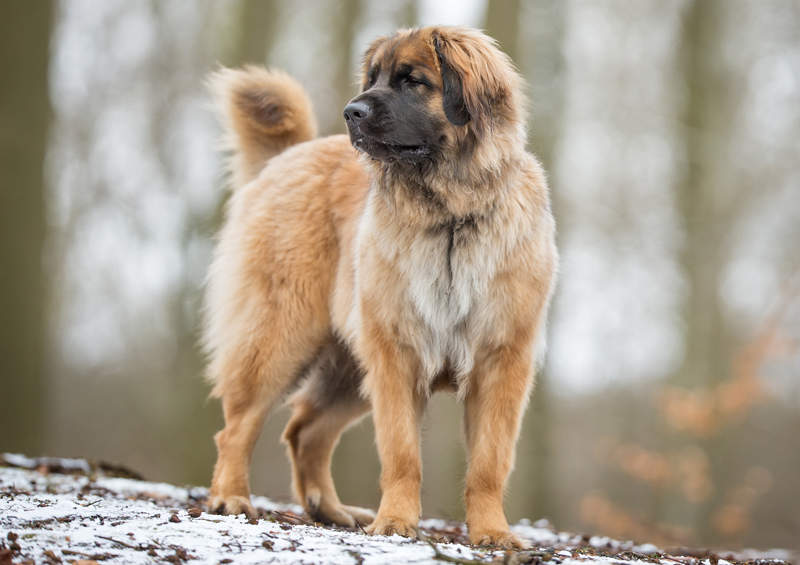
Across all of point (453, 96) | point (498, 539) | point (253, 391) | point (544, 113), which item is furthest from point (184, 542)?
point (544, 113)

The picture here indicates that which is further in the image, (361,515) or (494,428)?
(361,515)

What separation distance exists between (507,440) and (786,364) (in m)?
7.66

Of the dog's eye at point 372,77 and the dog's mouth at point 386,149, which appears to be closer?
the dog's mouth at point 386,149

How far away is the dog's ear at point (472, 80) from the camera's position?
3658 mm

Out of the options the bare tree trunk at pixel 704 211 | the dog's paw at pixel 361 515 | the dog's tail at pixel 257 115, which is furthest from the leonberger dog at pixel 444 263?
the bare tree trunk at pixel 704 211

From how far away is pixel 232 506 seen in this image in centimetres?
389

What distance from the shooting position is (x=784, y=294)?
369 inches

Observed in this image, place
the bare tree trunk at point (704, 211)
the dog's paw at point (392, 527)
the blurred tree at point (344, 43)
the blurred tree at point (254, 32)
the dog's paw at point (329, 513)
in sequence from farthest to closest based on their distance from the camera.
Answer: the bare tree trunk at point (704, 211) → the blurred tree at point (344, 43) → the blurred tree at point (254, 32) → the dog's paw at point (329, 513) → the dog's paw at point (392, 527)

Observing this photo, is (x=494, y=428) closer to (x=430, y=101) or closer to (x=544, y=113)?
(x=430, y=101)

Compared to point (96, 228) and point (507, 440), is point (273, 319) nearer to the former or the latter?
point (507, 440)

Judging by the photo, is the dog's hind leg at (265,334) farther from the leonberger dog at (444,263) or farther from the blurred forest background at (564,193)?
the blurred forest background at (564,193)

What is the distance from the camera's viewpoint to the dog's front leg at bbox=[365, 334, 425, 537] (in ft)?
11.5

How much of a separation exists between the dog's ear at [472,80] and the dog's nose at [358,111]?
0.36 m

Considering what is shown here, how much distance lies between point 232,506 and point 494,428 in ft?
4.12
